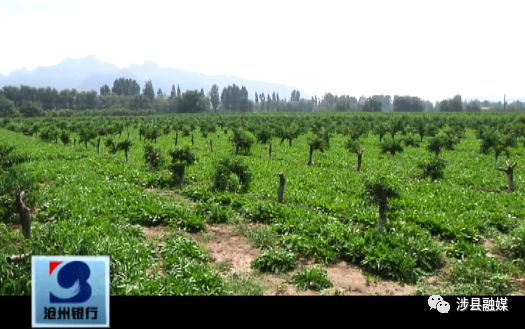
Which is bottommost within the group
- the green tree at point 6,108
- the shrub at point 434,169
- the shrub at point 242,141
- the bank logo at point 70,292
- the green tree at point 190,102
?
the bank logo at point 70,292

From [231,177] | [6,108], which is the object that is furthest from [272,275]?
[6,108]

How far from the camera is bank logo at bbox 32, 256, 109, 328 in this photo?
21.3ft

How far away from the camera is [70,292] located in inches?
271

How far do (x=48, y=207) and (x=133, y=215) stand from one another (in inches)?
133

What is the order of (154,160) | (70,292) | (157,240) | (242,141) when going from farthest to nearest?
(242,141) → (154,160) → (157,240) → (70,292)

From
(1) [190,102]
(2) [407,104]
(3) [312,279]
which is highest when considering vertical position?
(2) [407,104]

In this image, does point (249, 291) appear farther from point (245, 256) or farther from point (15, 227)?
point (15, 227)

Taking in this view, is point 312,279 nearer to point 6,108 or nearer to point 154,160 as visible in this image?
point 154,160

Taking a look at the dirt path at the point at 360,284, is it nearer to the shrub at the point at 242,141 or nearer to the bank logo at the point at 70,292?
the bank logo at the point at 70,292

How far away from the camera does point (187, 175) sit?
23688 mm

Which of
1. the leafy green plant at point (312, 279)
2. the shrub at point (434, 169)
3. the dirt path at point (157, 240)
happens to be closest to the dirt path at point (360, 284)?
the leafy green plant at point (312, 279)

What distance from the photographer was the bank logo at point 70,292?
21.3 feet

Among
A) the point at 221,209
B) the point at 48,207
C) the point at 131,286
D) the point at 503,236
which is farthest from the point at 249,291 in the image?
the point at 48,207

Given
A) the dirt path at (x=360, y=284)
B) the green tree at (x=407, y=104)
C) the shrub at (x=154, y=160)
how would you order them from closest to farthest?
the dirt path at (x=360, y=284) < the shrub at (x=154, y=160) < the green tree at (x=407, y=104)
